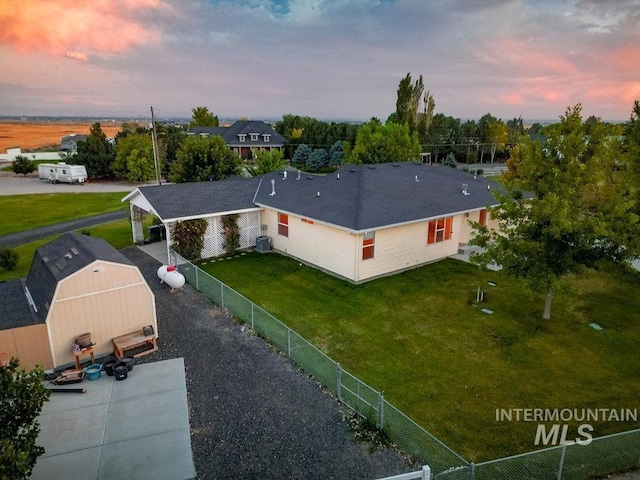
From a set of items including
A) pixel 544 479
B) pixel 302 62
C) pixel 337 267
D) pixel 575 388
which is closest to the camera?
pixel 544 479

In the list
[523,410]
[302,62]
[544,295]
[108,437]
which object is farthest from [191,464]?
[302,62]

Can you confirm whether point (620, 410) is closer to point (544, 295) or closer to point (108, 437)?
point (544, 295)

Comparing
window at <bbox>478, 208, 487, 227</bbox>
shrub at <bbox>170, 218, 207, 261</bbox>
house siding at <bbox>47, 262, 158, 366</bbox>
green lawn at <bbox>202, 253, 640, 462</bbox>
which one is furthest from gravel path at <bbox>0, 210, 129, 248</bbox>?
window at <bbox>478, 208, 487, 227</bbox>

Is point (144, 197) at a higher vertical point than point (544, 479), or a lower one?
higher

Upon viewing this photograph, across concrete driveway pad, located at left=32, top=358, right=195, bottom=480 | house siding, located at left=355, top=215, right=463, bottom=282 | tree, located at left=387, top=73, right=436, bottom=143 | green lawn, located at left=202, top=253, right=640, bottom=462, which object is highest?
tree, located at left=387, top=73, right=436, bottom=143

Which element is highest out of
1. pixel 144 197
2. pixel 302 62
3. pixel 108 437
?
pixel 302 62

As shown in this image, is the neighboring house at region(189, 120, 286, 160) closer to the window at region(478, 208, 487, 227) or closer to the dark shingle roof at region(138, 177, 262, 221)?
the dark shingle roof at region(138, 177, 262, 221)
